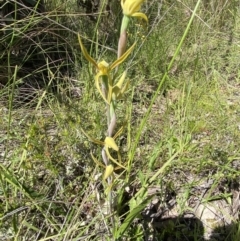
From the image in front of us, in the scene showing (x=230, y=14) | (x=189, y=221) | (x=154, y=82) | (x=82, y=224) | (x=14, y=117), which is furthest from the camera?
(x=230, y=14)

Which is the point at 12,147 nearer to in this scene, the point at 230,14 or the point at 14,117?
the point at 14,117

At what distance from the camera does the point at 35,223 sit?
0.94 metres

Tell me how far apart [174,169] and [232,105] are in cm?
49

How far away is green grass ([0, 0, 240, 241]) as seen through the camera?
915 millimetres

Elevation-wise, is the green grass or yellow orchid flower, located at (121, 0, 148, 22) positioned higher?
yellow orchid flower, located at (121, 0, 148, 22)

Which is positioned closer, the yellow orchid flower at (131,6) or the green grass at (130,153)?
the yellow orchid flower at (131,6)

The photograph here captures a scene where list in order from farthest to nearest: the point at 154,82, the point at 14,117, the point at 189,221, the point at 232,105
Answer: the point at 154,82
the point at 232,105
the point at 14,117
the point at 189,221

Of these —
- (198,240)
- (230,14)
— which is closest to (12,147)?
(198,240)

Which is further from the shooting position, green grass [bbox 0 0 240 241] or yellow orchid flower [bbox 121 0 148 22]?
green grass [bbox 0 0 240 241]

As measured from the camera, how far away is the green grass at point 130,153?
0.92 metres

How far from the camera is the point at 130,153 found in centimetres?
94

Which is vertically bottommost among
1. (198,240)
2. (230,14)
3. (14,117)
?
(198,240)

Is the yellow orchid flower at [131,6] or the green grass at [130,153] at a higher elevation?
the yellow orchid flower at [131,6]

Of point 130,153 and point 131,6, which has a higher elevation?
point 131,6
